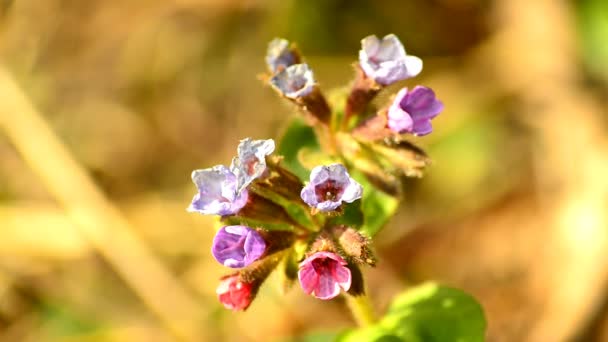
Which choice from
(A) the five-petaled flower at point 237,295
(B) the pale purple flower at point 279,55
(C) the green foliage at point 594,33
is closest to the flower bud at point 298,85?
(B) the pale purple flower at point 279,55

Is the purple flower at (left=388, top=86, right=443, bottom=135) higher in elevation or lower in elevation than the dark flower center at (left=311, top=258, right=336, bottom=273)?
higher

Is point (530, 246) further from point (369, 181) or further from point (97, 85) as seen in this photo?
point (97, 85)

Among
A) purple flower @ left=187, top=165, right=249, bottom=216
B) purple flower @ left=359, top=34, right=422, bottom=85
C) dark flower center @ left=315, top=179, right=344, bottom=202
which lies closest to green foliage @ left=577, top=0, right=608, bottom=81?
purple flower @ left=359, top=34, right=422, bottom=85

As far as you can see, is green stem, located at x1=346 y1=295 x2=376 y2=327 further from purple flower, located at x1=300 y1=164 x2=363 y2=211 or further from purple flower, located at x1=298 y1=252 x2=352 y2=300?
purple flower, located at x1=300 y1=164 x2=363 y2=211

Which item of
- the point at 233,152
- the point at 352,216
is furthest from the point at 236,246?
the point at 233,152

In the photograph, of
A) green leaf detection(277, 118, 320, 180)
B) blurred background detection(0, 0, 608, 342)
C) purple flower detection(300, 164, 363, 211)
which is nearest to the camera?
purple flower detection(300, 164, 363, 211)

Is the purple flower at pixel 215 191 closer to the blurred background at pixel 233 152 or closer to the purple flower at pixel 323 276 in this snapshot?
the purple flower at pixel 323 276

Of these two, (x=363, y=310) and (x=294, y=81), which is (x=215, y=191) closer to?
(x=294, y=81)
